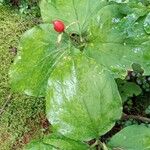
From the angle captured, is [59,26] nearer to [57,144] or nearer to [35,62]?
[35,62]

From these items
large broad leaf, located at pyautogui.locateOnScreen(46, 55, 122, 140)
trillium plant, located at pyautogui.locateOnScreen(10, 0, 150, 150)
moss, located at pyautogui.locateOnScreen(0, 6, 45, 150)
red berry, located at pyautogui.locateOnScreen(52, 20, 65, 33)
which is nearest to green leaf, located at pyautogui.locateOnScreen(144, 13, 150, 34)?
trillium plant, located at pyautogui.locateOnScreen(10, 0, 150, 150)

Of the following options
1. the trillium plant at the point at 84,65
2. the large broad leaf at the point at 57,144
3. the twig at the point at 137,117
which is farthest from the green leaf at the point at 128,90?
the large broad leaf at the point at 57,144

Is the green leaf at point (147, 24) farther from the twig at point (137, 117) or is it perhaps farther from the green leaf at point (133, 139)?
the twig at point (137, 117)

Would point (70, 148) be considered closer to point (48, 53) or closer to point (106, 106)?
point (106, 106)

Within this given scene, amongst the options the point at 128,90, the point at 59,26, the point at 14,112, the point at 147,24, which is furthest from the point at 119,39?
the point at 14,112

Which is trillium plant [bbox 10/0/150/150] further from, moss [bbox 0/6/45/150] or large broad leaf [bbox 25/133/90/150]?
moss [bbox 0/6/45/150]

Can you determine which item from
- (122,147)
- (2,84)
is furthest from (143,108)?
(2,84)
